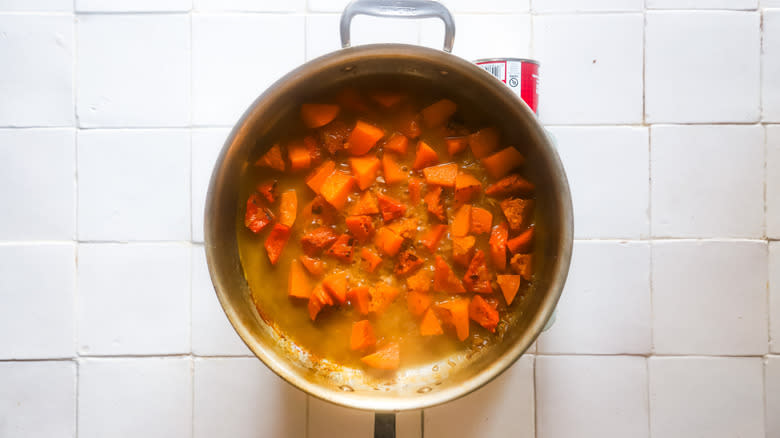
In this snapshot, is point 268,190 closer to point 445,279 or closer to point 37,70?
point 445,279

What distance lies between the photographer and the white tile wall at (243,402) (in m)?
1.02

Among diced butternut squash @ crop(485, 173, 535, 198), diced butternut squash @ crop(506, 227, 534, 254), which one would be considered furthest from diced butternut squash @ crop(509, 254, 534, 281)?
diced butternut squash @ crop(485, 173, 535, 198)

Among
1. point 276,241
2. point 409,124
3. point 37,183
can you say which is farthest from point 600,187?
point 37,183

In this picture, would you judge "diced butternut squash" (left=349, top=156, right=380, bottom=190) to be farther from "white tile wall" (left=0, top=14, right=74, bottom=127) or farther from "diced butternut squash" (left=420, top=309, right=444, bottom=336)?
"white tile wall" (left=0, top=14, right=74, bottom=127)

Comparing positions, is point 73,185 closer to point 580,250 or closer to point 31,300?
point 31,300

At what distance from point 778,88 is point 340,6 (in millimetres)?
963

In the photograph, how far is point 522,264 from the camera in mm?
882

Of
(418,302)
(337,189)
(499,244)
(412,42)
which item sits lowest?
(418,302)

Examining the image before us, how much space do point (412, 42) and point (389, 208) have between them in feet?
1.26

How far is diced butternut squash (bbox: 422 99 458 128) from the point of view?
913mm

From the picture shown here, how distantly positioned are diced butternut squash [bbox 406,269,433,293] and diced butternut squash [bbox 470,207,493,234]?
0.43 ft

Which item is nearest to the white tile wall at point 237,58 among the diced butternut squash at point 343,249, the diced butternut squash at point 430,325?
the diced butternut squash at point 343,249

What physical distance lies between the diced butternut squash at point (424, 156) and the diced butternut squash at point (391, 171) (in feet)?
A: 0.09

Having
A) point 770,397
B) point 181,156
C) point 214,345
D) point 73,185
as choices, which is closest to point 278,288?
point 214,345
